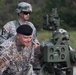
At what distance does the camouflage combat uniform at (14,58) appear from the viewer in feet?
21.5

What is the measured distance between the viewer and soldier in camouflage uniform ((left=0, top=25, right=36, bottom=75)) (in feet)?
21.3

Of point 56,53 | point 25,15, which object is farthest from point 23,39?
point 25,15

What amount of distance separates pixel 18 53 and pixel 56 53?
1171mm

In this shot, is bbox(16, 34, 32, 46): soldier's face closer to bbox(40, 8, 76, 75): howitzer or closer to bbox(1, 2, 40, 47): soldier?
bbox(40, 8, 76, 75): howitzer

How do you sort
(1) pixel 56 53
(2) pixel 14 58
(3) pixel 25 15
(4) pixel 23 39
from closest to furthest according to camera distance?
(4) pixel 23 39 < (2) pixel 14 58 < (1) pixel 56 53 < (3) pixel 25 15

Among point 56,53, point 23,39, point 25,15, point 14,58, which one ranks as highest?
point 23,39

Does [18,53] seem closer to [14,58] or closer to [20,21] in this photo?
[14,58]

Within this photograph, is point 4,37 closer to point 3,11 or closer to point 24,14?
point 24,14

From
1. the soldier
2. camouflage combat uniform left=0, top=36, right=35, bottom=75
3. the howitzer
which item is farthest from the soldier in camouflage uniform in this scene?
the soldier

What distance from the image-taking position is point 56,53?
772 cm

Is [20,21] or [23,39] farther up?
[23,39]

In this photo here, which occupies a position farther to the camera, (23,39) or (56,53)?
(56,53)

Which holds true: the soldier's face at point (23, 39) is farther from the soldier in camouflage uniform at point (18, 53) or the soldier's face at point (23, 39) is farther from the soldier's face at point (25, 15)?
the soldier's face at point (25, 15)

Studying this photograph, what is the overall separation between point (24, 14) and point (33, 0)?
153ft
